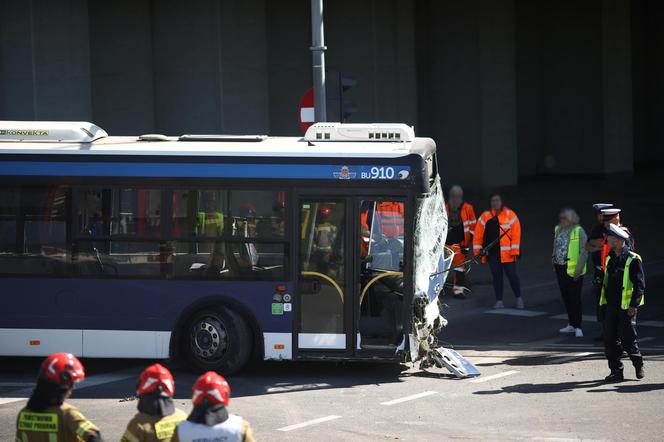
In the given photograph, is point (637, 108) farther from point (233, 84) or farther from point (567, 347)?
point (567, 347)

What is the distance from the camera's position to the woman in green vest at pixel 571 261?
14.5 metres

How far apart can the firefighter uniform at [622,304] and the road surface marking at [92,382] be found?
204 inches

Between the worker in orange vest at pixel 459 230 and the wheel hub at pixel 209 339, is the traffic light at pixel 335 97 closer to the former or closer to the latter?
A: the worker in orange vest at pixel 459 230

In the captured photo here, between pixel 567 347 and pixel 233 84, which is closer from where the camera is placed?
pixel 567 347

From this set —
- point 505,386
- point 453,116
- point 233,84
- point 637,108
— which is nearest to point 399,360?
point 505,386

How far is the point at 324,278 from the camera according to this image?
1216 centimetres

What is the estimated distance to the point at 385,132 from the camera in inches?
499

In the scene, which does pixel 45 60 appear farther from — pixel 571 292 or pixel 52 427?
pixel 52 427

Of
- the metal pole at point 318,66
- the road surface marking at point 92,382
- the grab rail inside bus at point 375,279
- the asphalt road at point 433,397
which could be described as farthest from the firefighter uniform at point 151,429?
the metal pole at point 318,66

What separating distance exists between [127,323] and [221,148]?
85.5 inches

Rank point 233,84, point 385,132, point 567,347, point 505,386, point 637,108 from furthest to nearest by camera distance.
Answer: point 637,108 → point 233,84 → point 567,347 → point 385,132 → point 505,386

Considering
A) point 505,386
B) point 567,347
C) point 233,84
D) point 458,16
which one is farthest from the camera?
point 458,16

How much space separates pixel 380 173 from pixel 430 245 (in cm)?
113

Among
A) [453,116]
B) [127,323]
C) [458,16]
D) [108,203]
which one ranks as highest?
[458,16]
